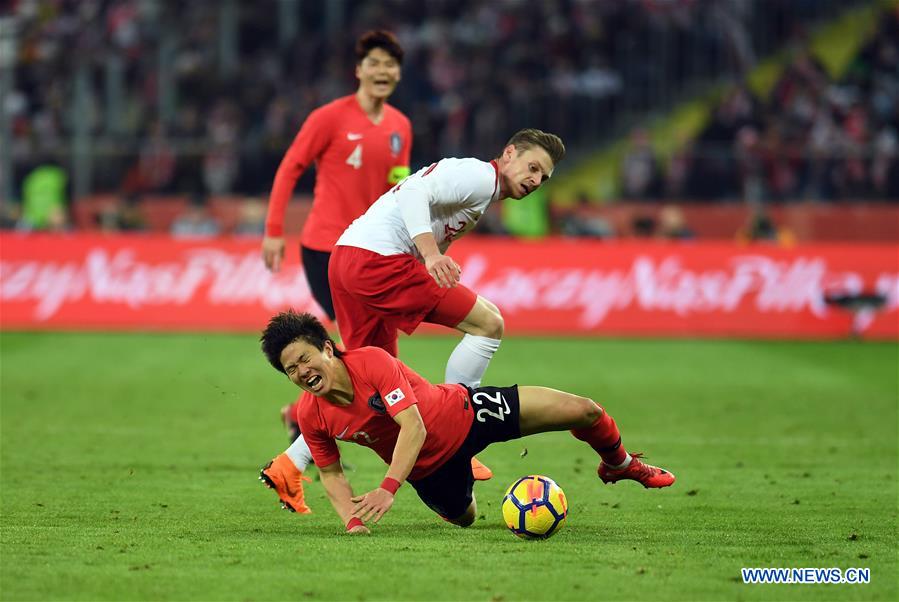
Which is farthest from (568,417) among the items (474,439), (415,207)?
(415,207)

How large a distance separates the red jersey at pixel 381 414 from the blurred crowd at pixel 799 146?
17016mm

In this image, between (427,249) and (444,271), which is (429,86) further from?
(444,271)

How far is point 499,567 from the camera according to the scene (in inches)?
230

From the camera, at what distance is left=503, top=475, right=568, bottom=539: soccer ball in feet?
21.8

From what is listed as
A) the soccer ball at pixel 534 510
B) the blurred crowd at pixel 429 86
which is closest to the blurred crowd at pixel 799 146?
the blurred crowd at pixel 429 86

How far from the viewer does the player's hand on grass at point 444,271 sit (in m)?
6.84

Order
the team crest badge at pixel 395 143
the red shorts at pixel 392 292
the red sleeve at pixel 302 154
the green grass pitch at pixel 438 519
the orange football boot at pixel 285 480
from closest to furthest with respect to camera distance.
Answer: the green grass pitch at pixel 438 519
the orange football boot at pixel 285 480
the red shorts at pixel 392 292
the red sleeve at pixel 302 154
the team crest badge at pixel 395 143

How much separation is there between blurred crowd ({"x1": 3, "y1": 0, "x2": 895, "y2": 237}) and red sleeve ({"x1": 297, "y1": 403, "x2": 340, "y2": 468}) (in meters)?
16.2

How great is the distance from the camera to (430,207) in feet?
24.2

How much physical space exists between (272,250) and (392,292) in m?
1.66

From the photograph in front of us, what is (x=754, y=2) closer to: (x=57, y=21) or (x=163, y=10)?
(x=163, y=10)

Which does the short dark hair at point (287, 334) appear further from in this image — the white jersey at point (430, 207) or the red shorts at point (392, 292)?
the red shorts at point (392, 292)

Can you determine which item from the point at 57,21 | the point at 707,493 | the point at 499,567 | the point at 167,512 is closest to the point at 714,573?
the point at 499,567

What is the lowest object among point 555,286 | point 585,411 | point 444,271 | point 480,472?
point 555,286
